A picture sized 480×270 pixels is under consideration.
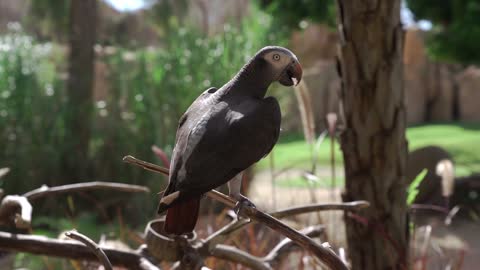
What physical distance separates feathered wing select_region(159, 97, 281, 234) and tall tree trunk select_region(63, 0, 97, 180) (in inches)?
132

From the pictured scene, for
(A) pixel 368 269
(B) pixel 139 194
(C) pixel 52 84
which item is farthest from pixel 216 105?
(C) pixel 52 84

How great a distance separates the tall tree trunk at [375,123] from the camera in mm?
891

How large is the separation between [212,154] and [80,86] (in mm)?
3875

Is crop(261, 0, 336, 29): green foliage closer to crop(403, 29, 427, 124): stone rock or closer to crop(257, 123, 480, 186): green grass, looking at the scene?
crop(257, 123, 480, 186): green grass

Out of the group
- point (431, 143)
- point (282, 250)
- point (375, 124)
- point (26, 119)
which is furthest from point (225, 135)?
point (431, 143)

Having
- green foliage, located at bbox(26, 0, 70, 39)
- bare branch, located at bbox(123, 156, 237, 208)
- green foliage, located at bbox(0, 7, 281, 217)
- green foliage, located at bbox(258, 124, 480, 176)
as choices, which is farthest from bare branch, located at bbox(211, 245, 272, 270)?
green foliage, located at bbox(26, 0, 70, 39)

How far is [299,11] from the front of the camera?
4.46 m

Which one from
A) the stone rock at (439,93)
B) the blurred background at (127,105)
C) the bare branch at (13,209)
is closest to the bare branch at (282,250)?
the bare branch at (13,209)

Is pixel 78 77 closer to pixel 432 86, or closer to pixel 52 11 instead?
pixel 52 11

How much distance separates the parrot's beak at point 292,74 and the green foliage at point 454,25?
11.6ft

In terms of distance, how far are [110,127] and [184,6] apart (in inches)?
81.2

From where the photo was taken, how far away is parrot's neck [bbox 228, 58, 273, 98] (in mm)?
425

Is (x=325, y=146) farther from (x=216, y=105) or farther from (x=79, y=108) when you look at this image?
(x=216, y=105)

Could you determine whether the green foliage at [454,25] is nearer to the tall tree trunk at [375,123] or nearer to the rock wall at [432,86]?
the tall tree trunk at [375,123]
